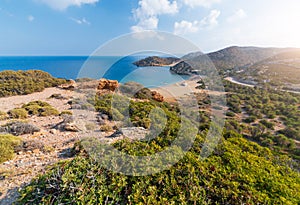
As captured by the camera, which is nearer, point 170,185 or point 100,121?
point 170,185

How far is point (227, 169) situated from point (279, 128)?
13853 millimetres

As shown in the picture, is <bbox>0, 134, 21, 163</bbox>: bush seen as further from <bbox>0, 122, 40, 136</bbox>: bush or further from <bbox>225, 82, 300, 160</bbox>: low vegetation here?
<bbox>225, 82, 300, 160</bbox>: low vegetation

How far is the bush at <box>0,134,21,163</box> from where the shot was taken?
4.00m

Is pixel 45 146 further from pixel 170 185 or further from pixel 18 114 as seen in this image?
pixel 18 114

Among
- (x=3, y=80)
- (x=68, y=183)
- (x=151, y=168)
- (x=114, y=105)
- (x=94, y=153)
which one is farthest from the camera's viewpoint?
(x=3, y=80)

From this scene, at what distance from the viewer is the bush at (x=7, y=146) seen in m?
4.00

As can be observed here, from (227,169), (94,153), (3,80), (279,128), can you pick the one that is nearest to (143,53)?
(94,153)

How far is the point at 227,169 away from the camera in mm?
2773

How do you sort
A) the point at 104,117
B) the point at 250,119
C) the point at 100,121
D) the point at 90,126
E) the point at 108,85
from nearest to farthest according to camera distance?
the point at 90,126 → the point at 100,121 → the point at 104,117 → the point at 250,119 → the point at 108,85

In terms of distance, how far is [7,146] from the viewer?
170 inches

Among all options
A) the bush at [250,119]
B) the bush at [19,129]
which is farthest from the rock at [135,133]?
the bush at [250,119]

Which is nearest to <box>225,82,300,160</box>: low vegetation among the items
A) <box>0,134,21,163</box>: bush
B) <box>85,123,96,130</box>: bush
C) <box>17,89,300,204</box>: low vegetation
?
<box>17,89,300,204</box>: low vegetation

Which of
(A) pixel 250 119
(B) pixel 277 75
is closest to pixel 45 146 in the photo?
(A) pixel 250 119

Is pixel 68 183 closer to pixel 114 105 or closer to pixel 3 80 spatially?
pixel 114 105
